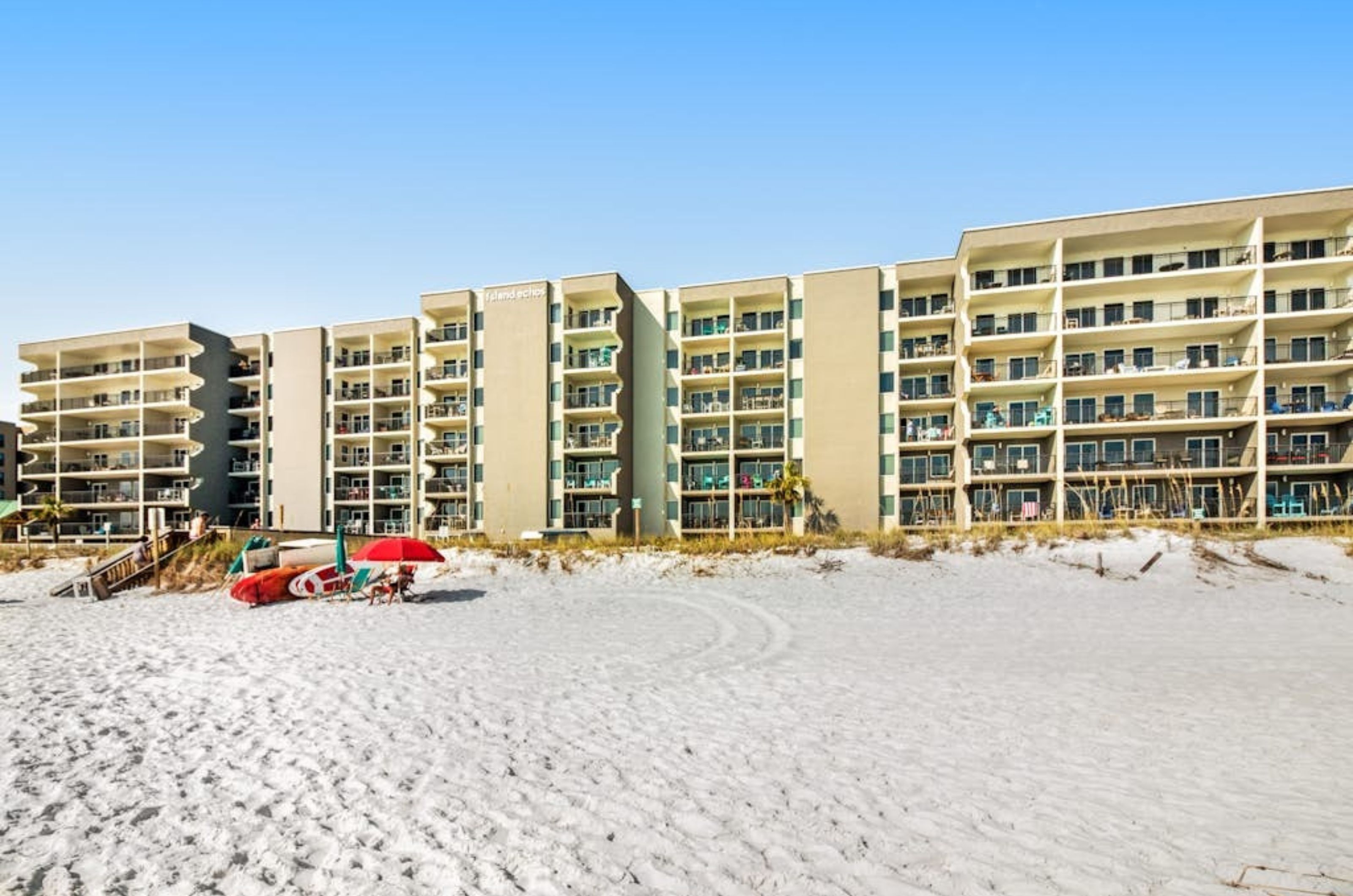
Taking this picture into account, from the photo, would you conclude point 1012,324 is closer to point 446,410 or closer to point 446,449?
point 446,410

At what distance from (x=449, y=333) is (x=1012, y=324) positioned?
36738mm

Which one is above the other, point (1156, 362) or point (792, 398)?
point (1156, 362)

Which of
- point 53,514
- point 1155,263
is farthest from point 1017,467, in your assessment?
point 53,514

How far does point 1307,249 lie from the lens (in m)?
31.9

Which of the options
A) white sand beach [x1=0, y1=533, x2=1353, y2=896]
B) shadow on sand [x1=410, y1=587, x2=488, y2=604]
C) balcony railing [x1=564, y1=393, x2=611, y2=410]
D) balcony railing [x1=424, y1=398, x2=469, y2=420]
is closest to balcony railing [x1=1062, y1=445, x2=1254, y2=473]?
white sand beach [x1=0, y1=533, x2=1353, y2=896]

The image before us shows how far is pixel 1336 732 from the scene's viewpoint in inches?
286

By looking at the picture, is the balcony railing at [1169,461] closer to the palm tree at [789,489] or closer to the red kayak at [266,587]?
the palm tree at [789,489]

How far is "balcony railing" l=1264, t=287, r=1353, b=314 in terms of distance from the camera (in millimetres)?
31422

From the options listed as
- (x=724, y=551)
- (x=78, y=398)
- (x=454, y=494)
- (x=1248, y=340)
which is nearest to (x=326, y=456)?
(x=454, y=494)

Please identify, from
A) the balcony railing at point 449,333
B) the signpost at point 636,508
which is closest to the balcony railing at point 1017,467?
the signpost at point 636,508

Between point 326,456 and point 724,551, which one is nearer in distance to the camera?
point 724,551

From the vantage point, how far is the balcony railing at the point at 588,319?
4150cm

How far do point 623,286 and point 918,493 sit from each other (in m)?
23.0

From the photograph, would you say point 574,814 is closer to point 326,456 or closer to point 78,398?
point 326,456
